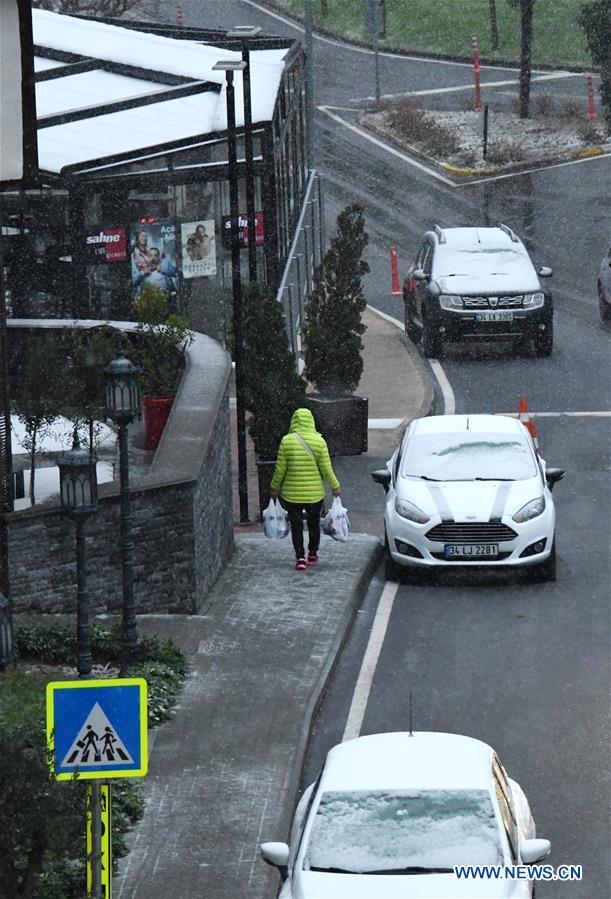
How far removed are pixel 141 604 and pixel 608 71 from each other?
32691mm

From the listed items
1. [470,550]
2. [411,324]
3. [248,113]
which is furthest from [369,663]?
[411,324]

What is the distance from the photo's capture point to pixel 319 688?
15.5 m

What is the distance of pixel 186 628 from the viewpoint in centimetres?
1720

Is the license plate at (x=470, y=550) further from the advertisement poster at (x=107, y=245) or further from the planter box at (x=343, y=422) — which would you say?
the advertisement poster at (x=107, y=245)

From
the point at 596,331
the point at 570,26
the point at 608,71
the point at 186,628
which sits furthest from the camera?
the point at 570,26

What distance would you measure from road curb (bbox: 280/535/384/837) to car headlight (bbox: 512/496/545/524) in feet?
5.58

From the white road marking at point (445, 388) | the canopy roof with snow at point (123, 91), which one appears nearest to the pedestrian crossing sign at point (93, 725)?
the white road marking at point (445, 388)

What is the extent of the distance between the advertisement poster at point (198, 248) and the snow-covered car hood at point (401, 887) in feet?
69.2

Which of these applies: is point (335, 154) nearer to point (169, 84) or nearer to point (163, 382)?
point (169, 84)

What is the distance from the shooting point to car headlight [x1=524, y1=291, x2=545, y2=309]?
30750 mm

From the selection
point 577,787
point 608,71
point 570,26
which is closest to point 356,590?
point 577,787

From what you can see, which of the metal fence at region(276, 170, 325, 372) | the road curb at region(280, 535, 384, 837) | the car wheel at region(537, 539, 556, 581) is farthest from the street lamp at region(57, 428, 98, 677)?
the metal fence at region(276, 170, 325, 372)

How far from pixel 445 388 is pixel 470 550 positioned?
10.6m

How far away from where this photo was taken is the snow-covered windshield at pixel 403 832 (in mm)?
9984
